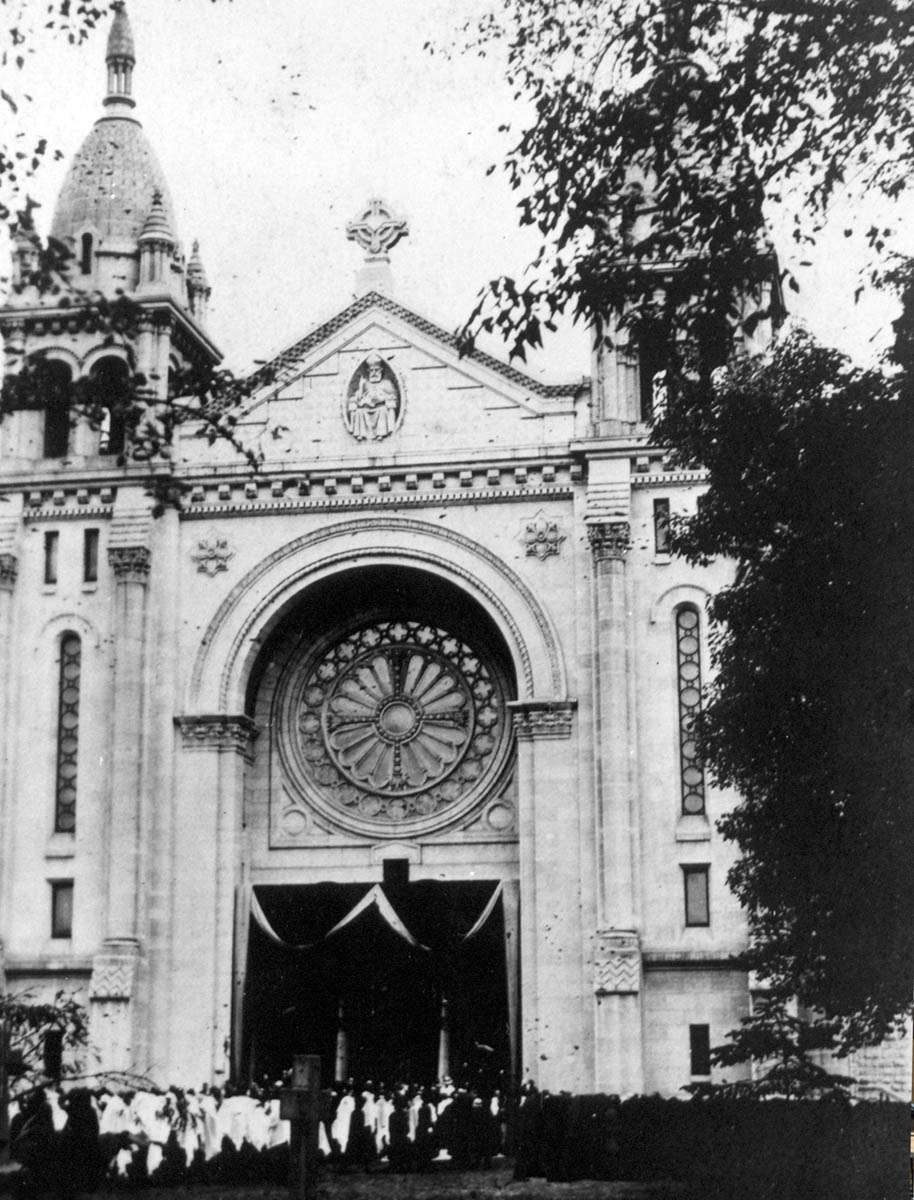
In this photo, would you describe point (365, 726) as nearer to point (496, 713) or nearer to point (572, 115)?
point (496, 713)

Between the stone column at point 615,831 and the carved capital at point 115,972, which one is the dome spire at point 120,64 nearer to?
the stone column at point 615,831

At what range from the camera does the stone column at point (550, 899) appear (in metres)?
34.2

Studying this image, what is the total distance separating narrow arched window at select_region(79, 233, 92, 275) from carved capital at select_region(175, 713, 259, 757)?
9.60m

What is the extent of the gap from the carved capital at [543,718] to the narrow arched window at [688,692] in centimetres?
201

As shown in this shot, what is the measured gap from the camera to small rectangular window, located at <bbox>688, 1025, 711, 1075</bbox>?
33.6 metres

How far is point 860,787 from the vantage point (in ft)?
61.9

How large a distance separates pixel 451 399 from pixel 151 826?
9963 mm

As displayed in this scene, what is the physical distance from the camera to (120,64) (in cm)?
3869

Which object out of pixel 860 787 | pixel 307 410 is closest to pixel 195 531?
pixel 307 410

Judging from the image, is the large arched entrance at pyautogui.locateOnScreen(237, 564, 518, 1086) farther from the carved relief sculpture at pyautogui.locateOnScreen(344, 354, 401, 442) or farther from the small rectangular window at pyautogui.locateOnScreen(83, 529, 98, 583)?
the small rectangular window at pyautogui.locateOnScreen(83, 529, 98, 583)

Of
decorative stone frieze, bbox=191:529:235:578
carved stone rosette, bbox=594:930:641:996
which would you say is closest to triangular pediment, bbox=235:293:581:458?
decorative stone frieze, bbox=191:529:235:578

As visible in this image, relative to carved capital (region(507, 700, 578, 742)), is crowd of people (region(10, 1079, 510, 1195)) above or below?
below

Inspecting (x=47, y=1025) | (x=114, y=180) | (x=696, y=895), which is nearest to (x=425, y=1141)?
(x=696, y=895)

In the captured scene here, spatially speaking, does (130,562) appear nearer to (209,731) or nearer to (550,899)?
(209,731)
